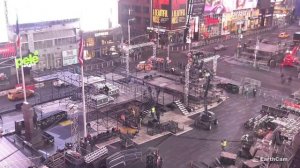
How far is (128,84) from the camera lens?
6700 cm

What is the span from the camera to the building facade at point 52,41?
80.0 metres

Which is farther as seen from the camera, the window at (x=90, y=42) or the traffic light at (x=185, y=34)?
the traffic light at (x=185, y=34)

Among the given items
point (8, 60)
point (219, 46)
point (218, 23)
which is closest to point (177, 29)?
point (219, 46)

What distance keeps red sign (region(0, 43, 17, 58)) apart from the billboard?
6419 centimetres

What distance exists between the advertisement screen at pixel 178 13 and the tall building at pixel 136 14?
8558 millimetres

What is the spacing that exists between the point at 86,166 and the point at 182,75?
35.7 m

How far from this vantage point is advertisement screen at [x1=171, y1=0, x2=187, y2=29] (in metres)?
105

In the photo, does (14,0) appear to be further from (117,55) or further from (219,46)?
(219,46)

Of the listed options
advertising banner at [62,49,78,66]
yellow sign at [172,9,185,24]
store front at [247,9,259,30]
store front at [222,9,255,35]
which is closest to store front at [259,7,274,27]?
store front at [247,9,259,30]

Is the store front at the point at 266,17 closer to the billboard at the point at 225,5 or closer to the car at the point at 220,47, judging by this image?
the billboard at the point at 225,5

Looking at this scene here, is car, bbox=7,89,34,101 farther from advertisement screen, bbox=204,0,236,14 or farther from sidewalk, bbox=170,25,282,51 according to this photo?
advertisement screen, bbox=204,0,236,14

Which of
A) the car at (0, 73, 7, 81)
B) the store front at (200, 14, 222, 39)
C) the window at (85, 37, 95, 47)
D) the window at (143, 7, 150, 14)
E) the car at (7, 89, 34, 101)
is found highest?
the window at (143, 7, 150, 14)

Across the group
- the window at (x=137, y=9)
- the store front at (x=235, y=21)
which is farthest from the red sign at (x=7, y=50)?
the store front at (x=235, y=21)

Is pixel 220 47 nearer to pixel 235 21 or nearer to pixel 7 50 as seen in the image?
pixel 235 21
